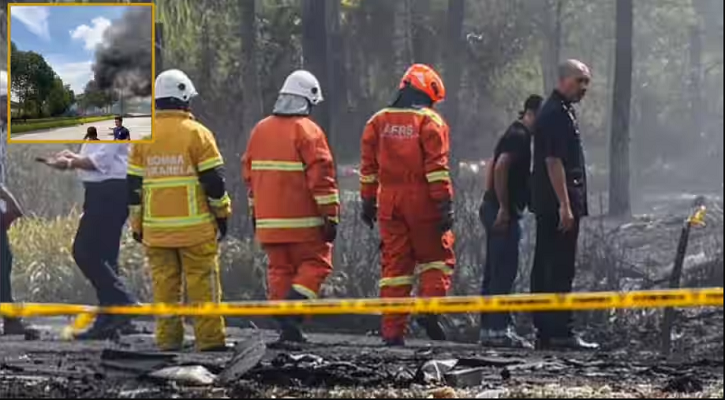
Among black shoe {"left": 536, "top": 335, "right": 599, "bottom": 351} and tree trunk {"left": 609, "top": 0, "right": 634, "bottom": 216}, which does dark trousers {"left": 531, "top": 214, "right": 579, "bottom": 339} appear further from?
tree trunk {"left": 609, "top": 0, "right": 634, "bottom": 216}

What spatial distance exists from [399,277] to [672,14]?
199 cm

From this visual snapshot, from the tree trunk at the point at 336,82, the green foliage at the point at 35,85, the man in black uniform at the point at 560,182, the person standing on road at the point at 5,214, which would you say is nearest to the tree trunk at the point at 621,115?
the man in black uniform at the point at 560,182

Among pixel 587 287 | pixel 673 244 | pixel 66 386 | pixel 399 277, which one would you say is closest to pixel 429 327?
pixel 399 277

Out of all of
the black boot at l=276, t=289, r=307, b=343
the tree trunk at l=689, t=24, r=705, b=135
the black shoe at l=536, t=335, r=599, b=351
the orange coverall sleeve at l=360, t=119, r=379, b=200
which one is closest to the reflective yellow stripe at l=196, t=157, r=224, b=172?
the orange coverall sleeve at l=360, t=119, r=379, b=200

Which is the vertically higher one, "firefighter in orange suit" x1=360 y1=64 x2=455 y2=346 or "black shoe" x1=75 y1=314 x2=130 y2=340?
"firefighter in orange suit" x1=360 y1=64 x2=455 y2=346

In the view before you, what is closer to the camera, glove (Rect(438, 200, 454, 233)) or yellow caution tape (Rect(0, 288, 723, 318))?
yellow caution tape (Rect(0, 288, 723, 318))

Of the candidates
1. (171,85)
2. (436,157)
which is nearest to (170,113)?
(171,85)

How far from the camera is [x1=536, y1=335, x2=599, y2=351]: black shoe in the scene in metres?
6.92

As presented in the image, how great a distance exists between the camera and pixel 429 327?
7.11 metres

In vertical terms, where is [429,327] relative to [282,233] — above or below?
below

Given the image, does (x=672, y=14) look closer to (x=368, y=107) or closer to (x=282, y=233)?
(x=368, y=107)

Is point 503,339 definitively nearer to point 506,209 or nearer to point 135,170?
point 506,209

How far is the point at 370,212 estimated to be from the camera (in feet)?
23.0

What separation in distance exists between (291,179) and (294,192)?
0.24 ft
